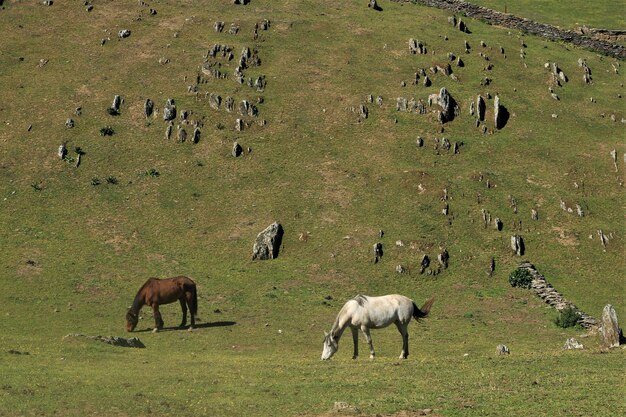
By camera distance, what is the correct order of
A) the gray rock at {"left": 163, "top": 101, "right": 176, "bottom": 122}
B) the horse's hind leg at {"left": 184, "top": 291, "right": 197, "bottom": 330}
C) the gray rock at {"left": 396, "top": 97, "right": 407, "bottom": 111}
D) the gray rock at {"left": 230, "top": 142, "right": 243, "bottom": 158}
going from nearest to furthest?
1. the horse's hind leg at {"left": 184, "top": 291, "right": 197, "bottom": 330}
2. the gray rock at {"left": 230, "top": 142, "right": 243, "bottom": 158}
3. the gray rock at {"left": 163, "top": 101, "right": 176, "bottom": 122}
4. the gray rock at {"left": 396, "top": 97, "right": 407, "bottom": 111}

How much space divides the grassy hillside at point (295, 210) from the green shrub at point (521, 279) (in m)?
1.31

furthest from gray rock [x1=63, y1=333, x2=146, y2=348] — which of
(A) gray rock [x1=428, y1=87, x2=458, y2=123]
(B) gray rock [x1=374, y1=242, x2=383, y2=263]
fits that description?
(A) gray rock [x1=428, y1=87, x2=458, y2=123]

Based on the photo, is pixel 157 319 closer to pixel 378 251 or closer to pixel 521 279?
pixel 378 251

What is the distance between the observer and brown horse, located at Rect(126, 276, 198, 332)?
54.3 m

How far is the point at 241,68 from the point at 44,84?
72.5ft

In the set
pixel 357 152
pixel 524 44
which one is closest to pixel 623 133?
pixel 524 44

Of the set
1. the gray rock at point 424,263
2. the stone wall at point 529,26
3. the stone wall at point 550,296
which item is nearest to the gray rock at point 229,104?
the gray rock at point 424,263

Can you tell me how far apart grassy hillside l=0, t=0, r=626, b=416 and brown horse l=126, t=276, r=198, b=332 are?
1.84 meters

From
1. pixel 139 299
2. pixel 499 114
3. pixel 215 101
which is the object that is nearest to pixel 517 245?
pixel 499 114

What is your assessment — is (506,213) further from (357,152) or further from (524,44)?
(524,44)

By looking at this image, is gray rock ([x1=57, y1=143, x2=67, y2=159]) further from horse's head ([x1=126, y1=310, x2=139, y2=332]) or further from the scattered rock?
the scattered rock

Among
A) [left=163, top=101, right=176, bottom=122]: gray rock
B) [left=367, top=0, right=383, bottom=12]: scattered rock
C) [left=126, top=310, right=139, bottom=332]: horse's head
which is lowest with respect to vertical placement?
[left=126, top=310, right=139, bottom=332]: horse's head

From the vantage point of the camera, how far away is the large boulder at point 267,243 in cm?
7256

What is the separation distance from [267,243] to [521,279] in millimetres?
21376
